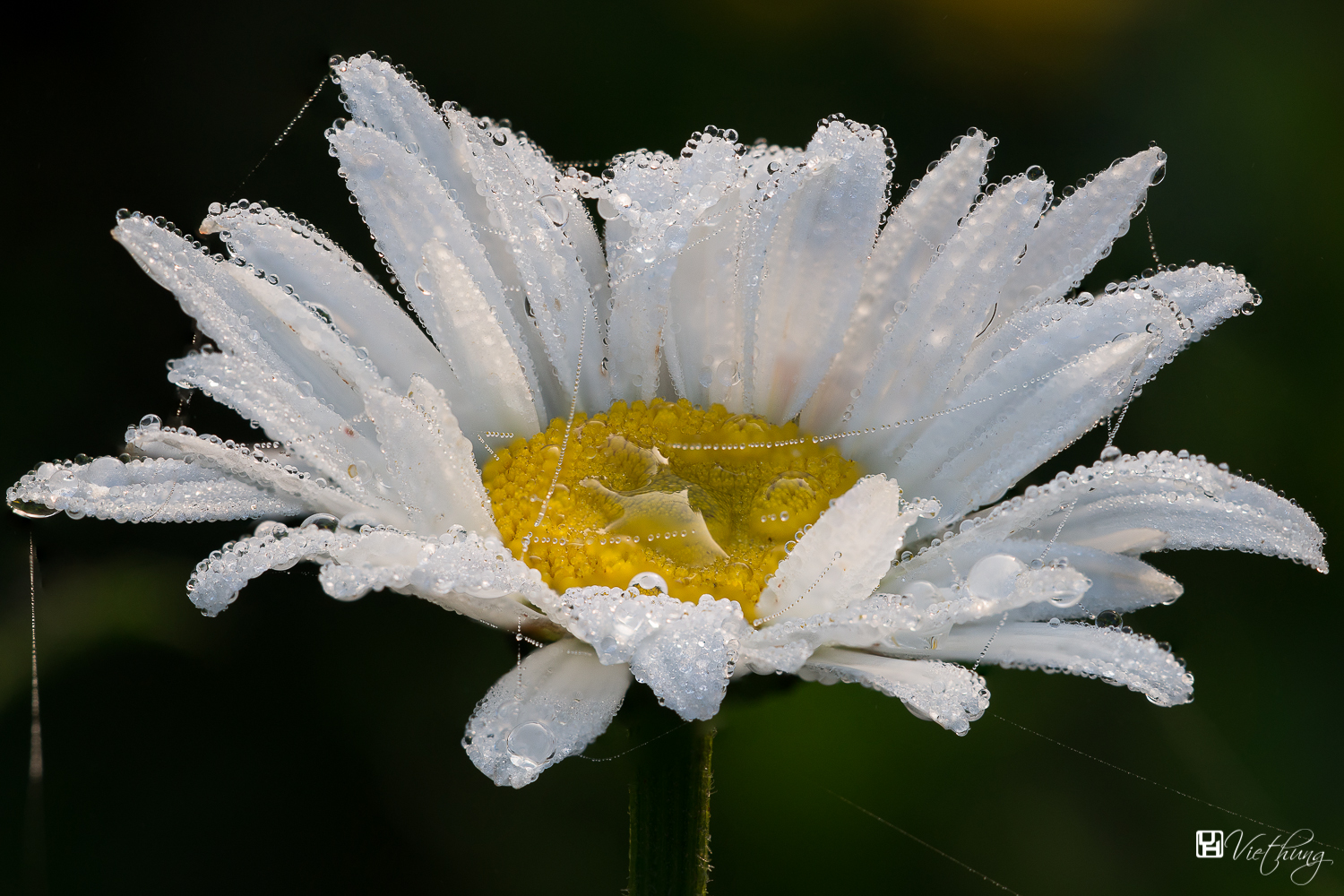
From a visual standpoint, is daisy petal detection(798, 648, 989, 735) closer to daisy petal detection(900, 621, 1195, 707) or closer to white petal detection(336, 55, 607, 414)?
daisy petal detection(900, 621, 1195, 707)

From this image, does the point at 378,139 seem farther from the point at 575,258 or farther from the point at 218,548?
the point at 218,548

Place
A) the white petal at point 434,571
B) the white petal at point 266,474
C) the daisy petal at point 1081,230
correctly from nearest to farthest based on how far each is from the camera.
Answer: the white petal at point 434,571, the white petal at point 266,474, the daisy petal at point 1081,230

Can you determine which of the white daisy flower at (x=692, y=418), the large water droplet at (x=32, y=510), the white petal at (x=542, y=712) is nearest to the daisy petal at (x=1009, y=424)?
the white daisy flower at (x=692, y=418)

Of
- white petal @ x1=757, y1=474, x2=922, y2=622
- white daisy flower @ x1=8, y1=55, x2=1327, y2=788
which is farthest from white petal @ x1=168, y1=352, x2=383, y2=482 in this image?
white petal @ x1=757, y1=474, x2=922, y2=622

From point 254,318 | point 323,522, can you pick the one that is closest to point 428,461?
point 323,522

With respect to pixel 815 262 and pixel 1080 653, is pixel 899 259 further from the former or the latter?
pixel 1080 653

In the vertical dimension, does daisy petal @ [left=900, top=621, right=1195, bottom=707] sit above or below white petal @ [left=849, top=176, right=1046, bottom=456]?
below

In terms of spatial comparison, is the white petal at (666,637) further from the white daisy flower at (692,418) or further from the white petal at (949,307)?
the white petal at (949,307)

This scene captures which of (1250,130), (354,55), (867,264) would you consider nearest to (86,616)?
(354,55)
